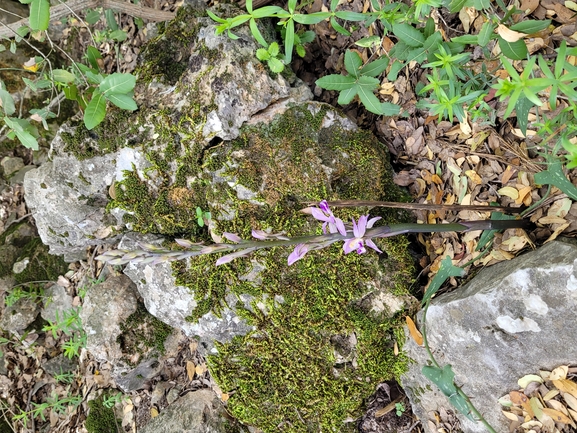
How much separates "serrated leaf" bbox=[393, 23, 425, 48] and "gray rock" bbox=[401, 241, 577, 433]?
119cm

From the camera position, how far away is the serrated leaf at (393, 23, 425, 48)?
2080 mm

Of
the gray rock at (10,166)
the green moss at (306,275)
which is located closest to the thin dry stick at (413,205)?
the green moss at (306,275)

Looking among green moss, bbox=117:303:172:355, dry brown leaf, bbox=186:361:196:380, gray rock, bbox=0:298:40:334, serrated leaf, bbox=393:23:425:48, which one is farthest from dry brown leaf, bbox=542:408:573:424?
gray rock, bbox=0:298:40:334

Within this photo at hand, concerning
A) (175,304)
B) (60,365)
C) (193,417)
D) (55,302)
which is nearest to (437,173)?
(175,304)

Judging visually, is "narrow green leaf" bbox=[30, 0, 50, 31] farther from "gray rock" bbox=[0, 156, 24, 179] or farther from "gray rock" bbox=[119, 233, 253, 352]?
"gray rock" bbox=[0, 156, 24, 179]

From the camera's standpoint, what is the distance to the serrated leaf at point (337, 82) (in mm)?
2346

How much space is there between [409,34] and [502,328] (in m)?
1.55

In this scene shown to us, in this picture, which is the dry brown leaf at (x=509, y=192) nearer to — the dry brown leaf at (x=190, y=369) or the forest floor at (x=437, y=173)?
the forest floor at (x=437, y=173)

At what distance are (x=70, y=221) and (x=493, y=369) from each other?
289 centimetres

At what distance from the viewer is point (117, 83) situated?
8.16 ft

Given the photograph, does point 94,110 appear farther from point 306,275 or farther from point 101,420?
point 101,420

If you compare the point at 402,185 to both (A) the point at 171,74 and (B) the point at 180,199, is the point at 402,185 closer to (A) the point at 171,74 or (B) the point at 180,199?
(B) the point at 180,199

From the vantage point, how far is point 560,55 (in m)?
1.49

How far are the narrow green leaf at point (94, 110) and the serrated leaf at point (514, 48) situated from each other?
6.70 feet
